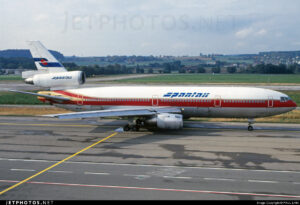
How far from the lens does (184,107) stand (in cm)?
3338

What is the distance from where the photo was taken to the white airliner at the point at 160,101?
32.3 metres

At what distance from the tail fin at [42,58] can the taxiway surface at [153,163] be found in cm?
757

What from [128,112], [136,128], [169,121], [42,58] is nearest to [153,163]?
[169,121]

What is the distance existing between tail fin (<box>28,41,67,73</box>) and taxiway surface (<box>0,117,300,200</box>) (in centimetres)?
757

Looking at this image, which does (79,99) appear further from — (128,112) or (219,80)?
(219,80)

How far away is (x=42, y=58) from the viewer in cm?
3691

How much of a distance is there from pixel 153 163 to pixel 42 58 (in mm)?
23338

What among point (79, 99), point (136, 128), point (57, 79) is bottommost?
point (136, 128)

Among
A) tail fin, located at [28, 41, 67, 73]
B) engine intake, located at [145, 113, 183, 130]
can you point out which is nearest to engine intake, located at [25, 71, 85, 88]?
tail fin, located at [28, 41, 67, 73]

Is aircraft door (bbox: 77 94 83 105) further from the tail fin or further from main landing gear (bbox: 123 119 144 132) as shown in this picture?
main landing gear (bbox: 123 119 144 132)

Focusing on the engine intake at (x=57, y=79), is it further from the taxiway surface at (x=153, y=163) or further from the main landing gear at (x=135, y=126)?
the main landing gear at (x=135, y=126)

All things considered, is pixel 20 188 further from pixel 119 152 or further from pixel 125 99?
pixel 125 99

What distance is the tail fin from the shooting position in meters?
36.7

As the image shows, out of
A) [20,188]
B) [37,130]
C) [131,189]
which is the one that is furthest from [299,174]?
[37,130]
